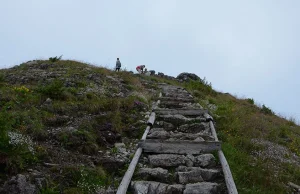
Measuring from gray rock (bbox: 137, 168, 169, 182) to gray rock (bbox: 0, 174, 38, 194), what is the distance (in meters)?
1.61

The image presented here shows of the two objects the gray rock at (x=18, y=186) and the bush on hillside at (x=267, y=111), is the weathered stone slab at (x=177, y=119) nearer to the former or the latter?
the gray rock at (x=18, y=186)

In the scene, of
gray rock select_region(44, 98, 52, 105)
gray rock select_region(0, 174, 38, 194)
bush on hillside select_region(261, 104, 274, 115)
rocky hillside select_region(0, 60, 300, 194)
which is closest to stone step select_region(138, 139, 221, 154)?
rocky hillside select_region(0, 60, 300, 194)

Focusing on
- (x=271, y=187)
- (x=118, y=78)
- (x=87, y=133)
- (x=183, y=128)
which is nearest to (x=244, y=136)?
(x=183, y=128)

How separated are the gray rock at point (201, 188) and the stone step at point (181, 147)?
1.31 meters

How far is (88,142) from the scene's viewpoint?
19.6ft

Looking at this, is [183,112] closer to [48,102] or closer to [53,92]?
[48,102]

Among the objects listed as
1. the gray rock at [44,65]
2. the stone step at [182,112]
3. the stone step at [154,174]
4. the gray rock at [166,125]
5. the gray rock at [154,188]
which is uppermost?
the gray rock at [44,65]

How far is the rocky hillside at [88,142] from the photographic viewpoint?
458 centimetres

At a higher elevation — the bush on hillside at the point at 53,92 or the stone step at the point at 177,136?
the bush on hillside at the point at 53,92

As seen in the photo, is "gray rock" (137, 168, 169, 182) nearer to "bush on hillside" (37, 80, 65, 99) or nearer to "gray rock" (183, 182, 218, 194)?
"gray rock" (183, 182, 218, 194)

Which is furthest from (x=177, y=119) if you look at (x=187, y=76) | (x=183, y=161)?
(x=187, y=76)

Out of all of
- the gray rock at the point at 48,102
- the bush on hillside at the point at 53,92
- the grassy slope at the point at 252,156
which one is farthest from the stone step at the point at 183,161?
the bush on hillside at the point at 53,92

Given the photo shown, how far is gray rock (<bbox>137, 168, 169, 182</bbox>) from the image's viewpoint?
187 inches

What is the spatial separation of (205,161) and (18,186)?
3.01 meters
